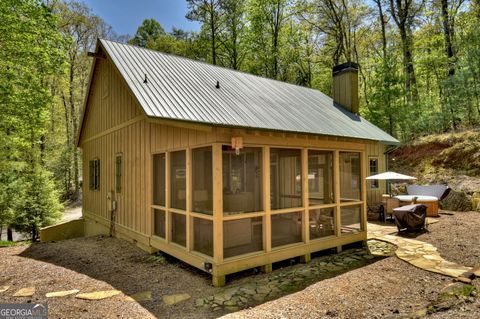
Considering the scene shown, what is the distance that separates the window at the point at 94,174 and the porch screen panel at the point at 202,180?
236 inches

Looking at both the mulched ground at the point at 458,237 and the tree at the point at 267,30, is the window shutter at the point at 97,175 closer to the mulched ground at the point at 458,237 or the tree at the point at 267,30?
the mulched ground at the point at 458,237

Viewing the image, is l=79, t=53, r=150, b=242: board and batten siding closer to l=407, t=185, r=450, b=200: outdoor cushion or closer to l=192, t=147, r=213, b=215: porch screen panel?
l=192, t=147, r=213, b=215: porch screen panel

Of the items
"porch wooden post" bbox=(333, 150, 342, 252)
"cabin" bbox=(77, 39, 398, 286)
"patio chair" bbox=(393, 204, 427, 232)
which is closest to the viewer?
"cabin" bbox=(77, 39, 398, 286)

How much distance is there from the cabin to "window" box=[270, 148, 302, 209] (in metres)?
0.02

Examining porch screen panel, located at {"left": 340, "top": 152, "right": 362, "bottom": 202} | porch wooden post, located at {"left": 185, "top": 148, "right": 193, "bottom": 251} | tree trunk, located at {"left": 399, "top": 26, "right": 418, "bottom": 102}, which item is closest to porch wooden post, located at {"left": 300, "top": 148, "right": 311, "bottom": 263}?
porch screen panel, located at {"left": 340, "top": 152, "right": 362, "bottom": 202}

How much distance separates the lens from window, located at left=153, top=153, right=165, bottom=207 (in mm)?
6227

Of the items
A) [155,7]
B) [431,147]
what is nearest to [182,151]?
[431,147]

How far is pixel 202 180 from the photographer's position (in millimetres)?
5168

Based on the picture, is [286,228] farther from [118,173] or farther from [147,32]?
[147,32]

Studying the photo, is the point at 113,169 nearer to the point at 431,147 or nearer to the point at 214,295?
the point at 214,295

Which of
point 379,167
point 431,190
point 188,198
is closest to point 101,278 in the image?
point 188,198

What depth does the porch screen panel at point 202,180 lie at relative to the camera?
4.99 m

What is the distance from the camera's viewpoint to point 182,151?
5.63m

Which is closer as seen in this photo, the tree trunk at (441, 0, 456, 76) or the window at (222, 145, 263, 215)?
the window at (222, 145, 263, 215)
